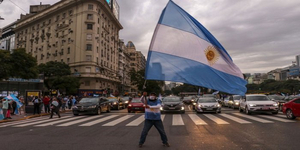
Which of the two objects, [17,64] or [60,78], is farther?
[60,78]

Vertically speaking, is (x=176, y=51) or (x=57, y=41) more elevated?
(x=57, y=41)

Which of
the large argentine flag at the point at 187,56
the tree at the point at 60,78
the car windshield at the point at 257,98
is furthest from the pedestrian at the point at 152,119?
the tree at the point at 60,78

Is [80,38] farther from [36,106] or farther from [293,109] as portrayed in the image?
[293,109]

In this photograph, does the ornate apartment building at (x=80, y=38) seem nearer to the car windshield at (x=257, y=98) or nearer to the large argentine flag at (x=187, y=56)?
the car windshield at (x=257, y=98)

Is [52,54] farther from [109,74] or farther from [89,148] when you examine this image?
[89,148]

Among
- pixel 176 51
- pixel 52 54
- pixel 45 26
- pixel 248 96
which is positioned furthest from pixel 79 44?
pixel 176 51

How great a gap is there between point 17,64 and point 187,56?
735 inches

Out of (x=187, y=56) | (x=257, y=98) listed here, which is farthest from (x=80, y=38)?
(x=187, y=56)

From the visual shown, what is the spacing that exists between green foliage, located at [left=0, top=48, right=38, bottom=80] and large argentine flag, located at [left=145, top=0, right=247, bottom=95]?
16820mm

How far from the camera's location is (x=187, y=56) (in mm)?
7551

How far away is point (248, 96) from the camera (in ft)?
55.7

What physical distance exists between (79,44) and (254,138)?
49432 mm

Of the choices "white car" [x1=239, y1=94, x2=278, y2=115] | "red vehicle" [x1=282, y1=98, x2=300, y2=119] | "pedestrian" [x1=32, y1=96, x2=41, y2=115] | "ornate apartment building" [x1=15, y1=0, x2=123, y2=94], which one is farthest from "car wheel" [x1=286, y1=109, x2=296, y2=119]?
"ornate apartment building" [x1=15, y1=0, x2=123, y2=94]

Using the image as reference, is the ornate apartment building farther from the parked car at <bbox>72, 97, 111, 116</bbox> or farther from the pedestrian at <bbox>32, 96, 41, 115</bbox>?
the parked car at <bbox>72, 97, 111, 116</bbox>
